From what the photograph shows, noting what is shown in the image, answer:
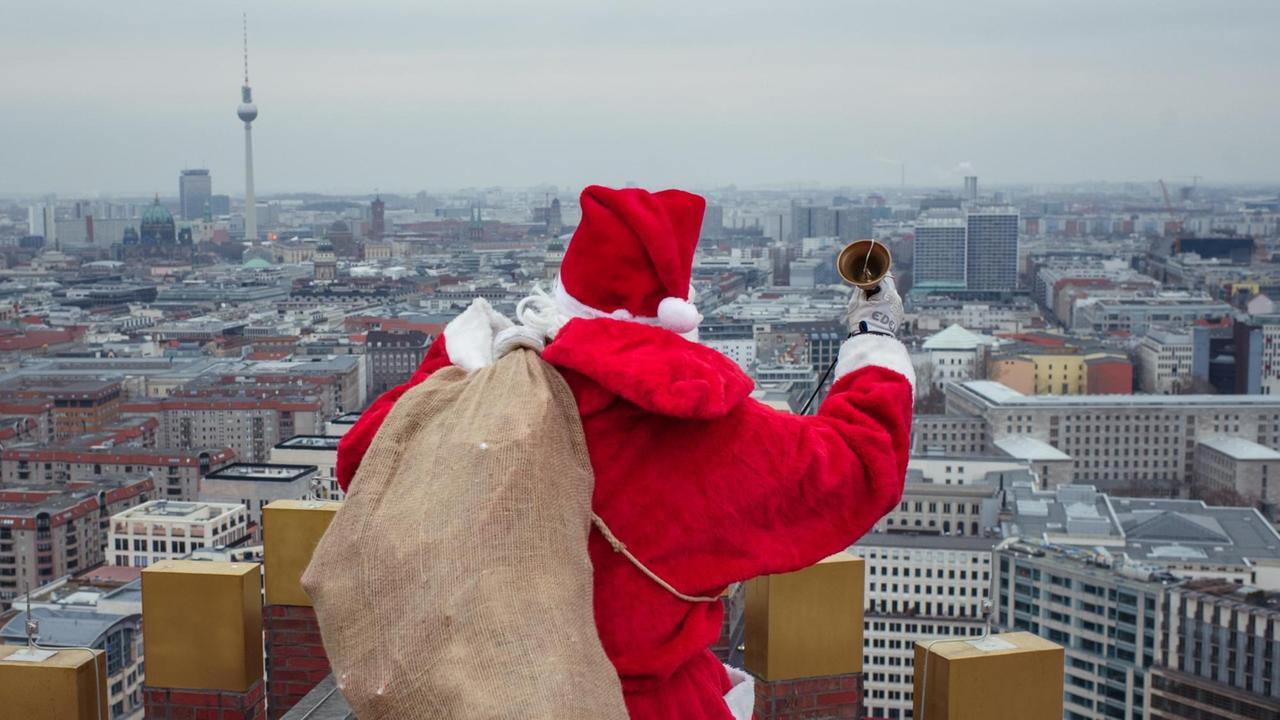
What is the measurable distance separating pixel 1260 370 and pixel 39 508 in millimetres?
12748

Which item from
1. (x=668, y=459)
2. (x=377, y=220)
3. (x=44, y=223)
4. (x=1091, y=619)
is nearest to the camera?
(x=668, y=459)

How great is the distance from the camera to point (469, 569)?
2.24 ft

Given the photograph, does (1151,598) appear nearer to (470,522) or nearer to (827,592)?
(827,592)

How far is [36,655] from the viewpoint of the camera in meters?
1.14

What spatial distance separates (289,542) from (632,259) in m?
0.67

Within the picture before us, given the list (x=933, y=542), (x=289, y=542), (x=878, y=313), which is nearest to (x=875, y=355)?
(x=878, y=313)

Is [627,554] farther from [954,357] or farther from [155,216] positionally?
[155,216]

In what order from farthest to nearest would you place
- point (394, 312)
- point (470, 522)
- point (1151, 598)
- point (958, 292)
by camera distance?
point (958, 292)
point (394, 312)
point (1151, 598)
point (470, 522)

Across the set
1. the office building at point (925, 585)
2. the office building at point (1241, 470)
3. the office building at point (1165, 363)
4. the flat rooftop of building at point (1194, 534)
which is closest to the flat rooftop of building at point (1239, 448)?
the office building at point (1241, 470)

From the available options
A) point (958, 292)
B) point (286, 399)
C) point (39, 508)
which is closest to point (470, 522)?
point (39, 508)

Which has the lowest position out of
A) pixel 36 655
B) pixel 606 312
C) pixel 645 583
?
pixel 36 655

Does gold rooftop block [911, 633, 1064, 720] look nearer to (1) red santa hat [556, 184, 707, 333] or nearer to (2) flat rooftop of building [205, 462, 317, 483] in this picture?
(1) red santa hat [556, 184, 707, 333]

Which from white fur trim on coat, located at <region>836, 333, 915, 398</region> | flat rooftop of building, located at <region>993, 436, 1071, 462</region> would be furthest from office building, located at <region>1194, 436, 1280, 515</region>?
white fur trim on coat, located at <region>836, 333, 915, 398</region>

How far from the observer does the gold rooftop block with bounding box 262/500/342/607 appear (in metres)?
1.32
